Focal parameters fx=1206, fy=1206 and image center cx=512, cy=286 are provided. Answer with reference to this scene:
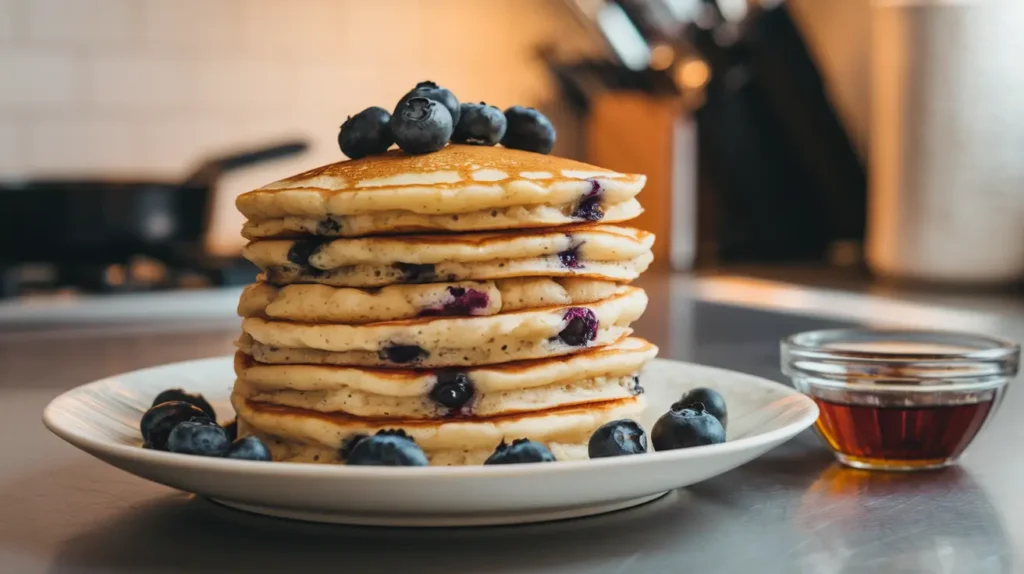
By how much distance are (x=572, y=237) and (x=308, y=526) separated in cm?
27

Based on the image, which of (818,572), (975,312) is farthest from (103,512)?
(975,312)

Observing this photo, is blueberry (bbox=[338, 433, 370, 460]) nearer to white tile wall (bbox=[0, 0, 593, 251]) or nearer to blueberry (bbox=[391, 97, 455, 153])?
blueberry (bbox=[391, 97, 455, 153])

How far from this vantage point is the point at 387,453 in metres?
0.69

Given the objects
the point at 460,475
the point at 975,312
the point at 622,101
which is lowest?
the point at 975,312

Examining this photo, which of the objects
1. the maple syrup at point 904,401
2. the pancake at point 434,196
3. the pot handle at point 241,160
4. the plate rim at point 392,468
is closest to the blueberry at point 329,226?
the pancake at point 434,196

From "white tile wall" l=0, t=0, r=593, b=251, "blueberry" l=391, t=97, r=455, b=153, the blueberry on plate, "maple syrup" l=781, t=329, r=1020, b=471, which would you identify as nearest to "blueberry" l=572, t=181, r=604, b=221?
"blueberry" l=391, t=97, r=455, b=153

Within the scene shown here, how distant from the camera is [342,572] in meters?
0.62

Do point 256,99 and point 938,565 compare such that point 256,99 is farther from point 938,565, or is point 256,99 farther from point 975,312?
point 938,565

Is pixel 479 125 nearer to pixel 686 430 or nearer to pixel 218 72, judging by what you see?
pixel 686 430

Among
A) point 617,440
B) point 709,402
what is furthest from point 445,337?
point 709,402

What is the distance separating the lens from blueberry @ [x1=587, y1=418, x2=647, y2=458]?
764 millimetres

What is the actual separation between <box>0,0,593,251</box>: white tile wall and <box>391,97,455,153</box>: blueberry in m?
2.78

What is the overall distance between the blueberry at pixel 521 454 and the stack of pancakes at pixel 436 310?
51 millimetres

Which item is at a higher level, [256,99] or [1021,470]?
[256,99]
